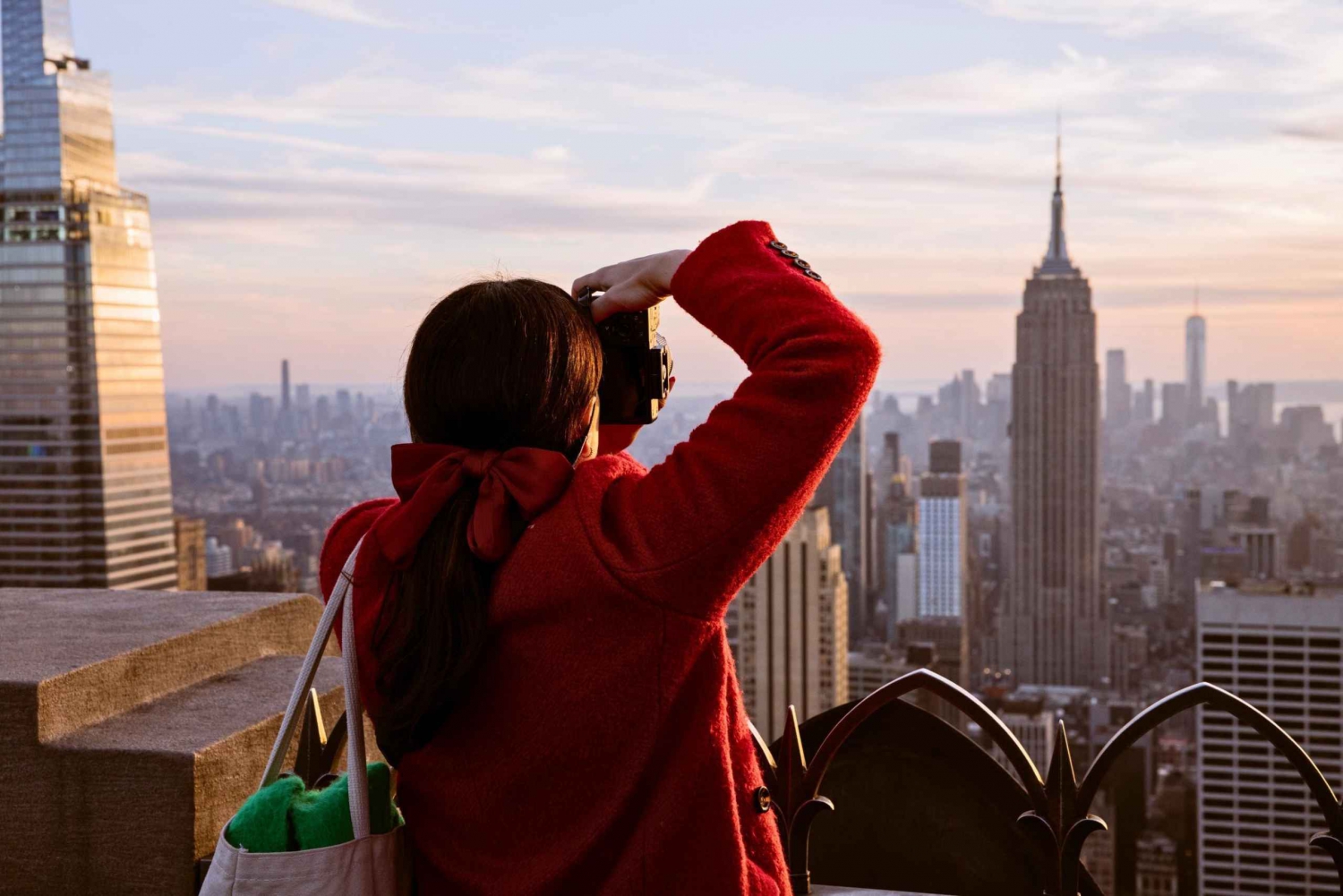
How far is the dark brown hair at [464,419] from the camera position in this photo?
1340mm

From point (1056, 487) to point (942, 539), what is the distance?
51.6ft

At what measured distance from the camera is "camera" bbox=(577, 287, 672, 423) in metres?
1.50

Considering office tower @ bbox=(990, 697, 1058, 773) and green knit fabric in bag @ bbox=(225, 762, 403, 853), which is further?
office tower @ bbox=(990, 697, 1058, 773)

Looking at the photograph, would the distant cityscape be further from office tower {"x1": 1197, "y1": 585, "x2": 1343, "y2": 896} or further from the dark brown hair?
the dark brown hair

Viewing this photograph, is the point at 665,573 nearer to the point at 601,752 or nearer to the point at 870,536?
the point at 601,752

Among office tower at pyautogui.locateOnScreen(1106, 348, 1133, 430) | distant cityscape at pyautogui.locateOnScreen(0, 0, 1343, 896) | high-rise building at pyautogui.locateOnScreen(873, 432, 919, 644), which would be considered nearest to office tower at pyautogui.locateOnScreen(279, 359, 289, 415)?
distant cityscape at pyautogui.locateOnScreen(0, 0, 1343, 896)

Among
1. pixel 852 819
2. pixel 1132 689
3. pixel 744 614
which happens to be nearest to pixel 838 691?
pixel 744 614

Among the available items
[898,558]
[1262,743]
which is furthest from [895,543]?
[1262,743]

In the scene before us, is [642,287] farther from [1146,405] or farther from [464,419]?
[1146,405]

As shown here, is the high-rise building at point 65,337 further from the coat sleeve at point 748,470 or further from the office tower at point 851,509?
the coat sleeve at point 748,470

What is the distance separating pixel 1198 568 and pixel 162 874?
84087 millimetres

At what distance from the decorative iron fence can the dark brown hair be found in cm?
66

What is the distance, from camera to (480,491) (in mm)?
1343

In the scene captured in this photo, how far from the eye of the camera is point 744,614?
2452 inches
